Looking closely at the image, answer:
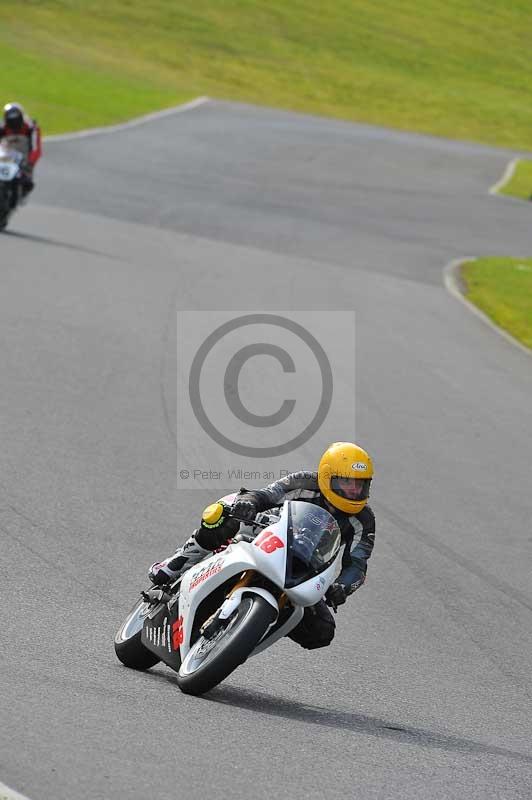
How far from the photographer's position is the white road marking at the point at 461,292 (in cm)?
2023

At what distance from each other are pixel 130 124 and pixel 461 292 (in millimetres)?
20728

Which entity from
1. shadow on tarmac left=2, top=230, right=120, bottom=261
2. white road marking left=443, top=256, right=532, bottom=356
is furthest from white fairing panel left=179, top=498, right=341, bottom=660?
shadow on tarmac left=2, top=230, right=120, bottom=261

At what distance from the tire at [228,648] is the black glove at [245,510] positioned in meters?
0.51

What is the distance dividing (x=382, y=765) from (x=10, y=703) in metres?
1.69

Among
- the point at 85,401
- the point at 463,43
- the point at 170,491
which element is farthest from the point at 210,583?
the point at 463,43

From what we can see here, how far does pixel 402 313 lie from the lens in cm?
2119

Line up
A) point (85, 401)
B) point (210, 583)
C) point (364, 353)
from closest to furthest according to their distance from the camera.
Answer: point (210, 583) < point (85, 401) < point (364, 353)

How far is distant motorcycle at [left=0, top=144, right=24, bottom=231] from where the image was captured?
21.6m

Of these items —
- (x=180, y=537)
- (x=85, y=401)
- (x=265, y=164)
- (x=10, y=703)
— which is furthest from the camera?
(x=265, y=164)

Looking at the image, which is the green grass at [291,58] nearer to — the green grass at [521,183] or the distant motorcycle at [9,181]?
the green grass at [521,183]

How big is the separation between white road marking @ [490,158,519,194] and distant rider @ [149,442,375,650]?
32598 millimetres

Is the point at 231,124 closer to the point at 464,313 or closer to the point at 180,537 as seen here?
the point at 464,313

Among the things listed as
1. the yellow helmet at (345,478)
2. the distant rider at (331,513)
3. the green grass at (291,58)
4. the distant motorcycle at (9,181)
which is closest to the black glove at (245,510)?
the distant rider at (331,513)

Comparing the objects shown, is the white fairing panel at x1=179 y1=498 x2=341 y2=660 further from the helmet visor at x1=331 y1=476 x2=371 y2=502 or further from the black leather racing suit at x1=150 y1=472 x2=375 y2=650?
the helmet visor at x1=331 y1=476 x2=371 y2=502
